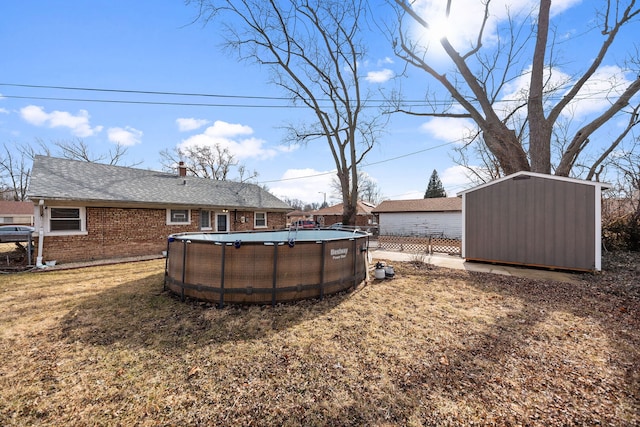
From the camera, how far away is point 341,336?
3.73m

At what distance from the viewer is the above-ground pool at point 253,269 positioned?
190 inches

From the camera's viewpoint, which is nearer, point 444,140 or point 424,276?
point 424,276

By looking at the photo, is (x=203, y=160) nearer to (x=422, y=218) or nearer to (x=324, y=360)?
(x=422, y=218)

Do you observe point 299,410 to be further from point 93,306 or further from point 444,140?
point 444,140

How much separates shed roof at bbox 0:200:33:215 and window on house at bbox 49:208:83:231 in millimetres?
32389

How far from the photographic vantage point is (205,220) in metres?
13.2

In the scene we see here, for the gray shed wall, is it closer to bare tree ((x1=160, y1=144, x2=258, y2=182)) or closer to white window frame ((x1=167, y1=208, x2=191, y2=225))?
white window frame ((x1=167, y1=208, x2=191, y2=225))

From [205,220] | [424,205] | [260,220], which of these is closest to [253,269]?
[205,220]

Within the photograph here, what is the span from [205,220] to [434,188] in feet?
136

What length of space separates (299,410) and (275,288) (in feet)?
8.83

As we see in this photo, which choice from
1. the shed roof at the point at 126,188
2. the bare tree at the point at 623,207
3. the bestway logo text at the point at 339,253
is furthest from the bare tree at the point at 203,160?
the bare tree at the point at 623,207

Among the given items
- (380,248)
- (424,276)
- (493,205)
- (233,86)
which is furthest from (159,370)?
(233,86)

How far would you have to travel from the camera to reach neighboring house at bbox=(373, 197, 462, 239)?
22.5m

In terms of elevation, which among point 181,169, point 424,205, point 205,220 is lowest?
point 205,220
